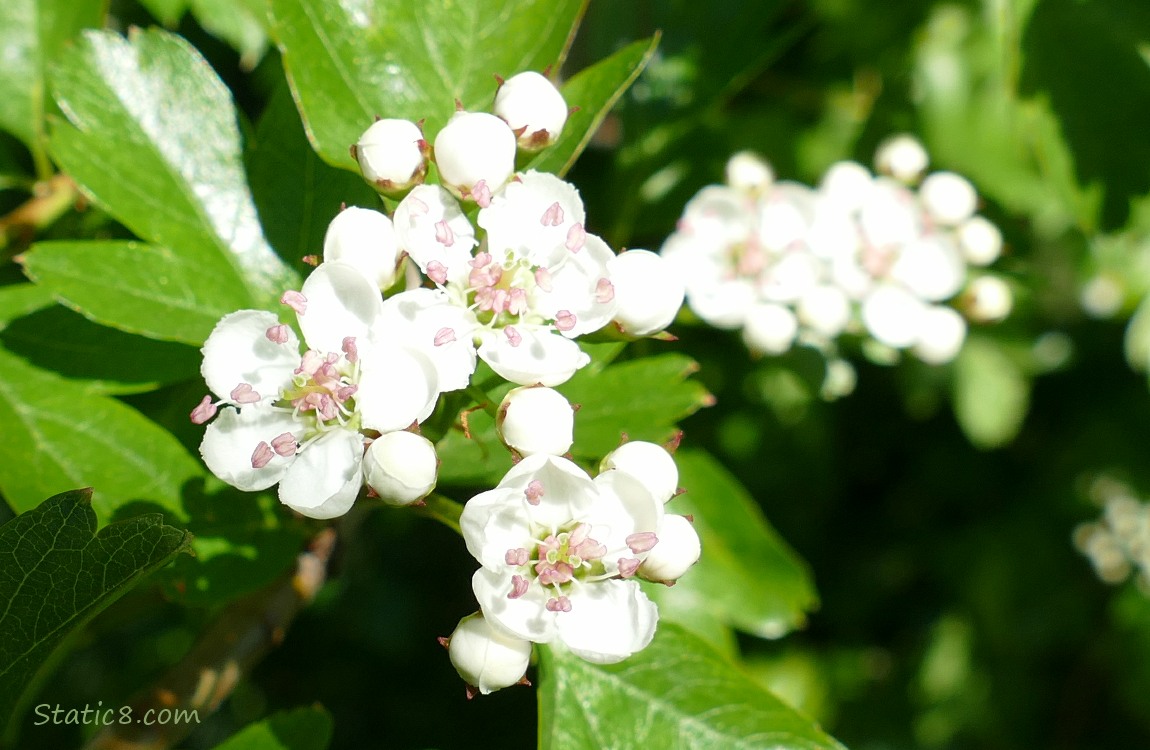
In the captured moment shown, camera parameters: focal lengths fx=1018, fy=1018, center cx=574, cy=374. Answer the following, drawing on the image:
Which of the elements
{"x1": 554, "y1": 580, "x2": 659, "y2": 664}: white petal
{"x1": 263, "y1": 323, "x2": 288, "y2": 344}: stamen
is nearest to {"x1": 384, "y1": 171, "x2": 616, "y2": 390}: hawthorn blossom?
{"x1": 263, "y1": 323, "x2": 288, "y2": 344}: stamen

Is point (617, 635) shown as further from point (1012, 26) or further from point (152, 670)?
point (152, 670)

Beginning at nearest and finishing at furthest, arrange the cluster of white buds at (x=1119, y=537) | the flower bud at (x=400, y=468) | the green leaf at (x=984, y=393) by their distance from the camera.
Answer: the flower bud at (x=400, y=468) → the green leaf at (x=984, y=393) → the cluster of white buds at (x=1119, y=537)

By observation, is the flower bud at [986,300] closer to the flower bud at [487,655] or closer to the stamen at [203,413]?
the flower bud at [487,655]

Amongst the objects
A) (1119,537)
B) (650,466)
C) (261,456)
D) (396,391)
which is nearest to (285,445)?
(261,456)

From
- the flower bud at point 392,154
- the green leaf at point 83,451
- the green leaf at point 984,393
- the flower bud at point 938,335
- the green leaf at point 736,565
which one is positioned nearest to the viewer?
the flower bud at point 392,154

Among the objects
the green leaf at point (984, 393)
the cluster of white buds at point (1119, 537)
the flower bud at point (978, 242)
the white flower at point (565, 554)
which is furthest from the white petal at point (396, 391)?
the cluster of white buds at point (1119, 537)

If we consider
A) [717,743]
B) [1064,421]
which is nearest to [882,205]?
[717,743]

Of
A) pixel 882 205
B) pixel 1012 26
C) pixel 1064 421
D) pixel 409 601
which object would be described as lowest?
pixel 409 601
